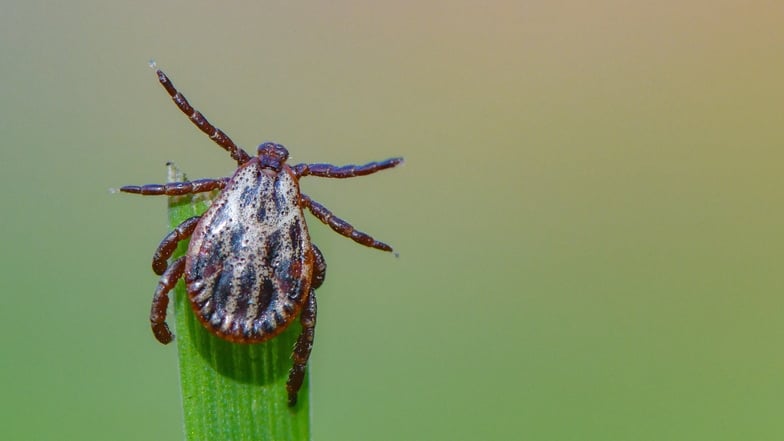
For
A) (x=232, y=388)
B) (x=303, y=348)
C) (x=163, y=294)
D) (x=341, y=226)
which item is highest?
(x=341, y=226)

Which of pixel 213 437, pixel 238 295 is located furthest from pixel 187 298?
pixel 213 437

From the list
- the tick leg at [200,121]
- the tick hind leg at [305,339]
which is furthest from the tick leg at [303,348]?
the tick leg at [200,121]

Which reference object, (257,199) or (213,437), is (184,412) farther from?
(257,199)

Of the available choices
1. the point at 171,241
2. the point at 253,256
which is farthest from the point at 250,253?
the point at 171,241

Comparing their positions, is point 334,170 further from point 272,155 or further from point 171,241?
point 171,241

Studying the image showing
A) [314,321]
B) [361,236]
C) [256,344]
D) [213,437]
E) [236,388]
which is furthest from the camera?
[361,236]

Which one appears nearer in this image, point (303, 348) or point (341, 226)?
point (303, 348)
